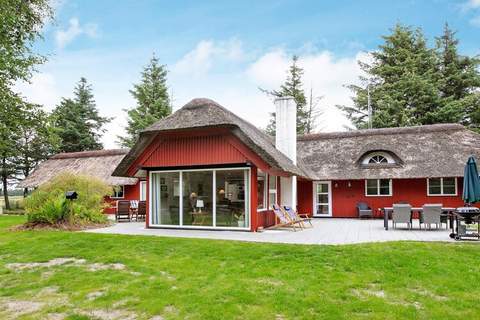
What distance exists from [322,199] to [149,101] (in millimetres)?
22887

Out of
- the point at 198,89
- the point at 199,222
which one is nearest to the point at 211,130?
the point at 199,222

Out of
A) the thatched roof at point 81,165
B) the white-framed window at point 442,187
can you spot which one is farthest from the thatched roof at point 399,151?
the thatched roof at point 81,165

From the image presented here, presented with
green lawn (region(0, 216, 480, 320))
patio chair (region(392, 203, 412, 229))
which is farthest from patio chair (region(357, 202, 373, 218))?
green lawn (region(0, 216, 480, 320))

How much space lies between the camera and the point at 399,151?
19.2 m

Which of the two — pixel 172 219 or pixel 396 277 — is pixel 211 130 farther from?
pixel 396 277

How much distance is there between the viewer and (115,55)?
51.9 ft

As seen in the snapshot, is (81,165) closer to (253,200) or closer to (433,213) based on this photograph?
(253,200)

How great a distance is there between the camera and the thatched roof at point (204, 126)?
1253 cm

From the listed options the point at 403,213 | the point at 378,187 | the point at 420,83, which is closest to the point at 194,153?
the point at 403,213

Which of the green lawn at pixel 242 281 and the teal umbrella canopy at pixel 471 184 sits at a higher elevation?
the teal umbrella canopy at pixel 471 184

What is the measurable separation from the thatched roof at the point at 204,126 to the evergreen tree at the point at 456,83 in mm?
19876

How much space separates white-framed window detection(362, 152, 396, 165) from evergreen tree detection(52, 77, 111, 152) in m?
27.7

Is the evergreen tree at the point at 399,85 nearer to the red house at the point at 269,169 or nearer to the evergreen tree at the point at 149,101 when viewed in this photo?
the red house at the point at 269,169

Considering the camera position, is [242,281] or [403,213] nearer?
[242,281]
